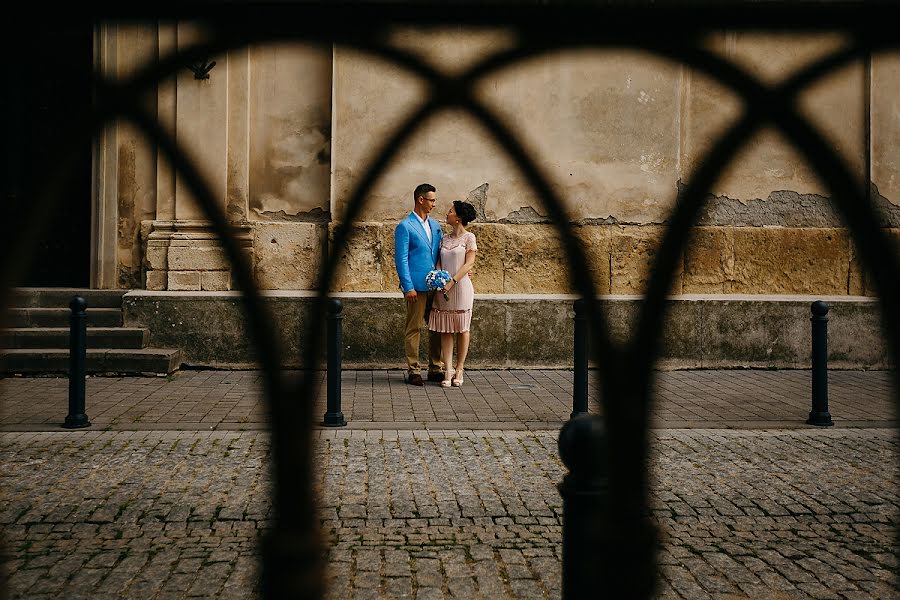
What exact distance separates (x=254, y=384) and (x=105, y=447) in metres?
2.99

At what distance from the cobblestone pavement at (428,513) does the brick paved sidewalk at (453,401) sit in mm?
528

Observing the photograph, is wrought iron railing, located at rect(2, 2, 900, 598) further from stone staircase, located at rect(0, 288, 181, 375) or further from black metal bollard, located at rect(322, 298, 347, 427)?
stone staircase, located at rect(0, 288, 181, 375)

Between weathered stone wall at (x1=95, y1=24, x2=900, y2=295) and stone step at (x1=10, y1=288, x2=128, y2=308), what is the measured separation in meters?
0.33

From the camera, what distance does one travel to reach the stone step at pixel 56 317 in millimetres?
10562

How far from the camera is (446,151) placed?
436 inches

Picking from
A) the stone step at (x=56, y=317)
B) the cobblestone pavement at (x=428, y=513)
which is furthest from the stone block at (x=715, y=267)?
the stone step at (x=56, y=317)

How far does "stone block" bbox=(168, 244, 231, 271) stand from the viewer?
35.3 ft

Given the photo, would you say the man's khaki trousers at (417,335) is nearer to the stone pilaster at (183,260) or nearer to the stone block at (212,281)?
the stone pilaster at (183,260)

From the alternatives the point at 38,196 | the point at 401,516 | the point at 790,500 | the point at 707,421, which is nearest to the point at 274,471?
the point at 38,196

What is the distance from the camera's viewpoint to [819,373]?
761 cm

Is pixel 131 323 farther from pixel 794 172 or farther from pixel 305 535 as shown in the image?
pixel 305 535

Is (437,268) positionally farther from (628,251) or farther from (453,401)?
(628,251)

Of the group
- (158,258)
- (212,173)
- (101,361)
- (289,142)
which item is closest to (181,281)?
(158,258)

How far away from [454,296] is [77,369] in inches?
142
